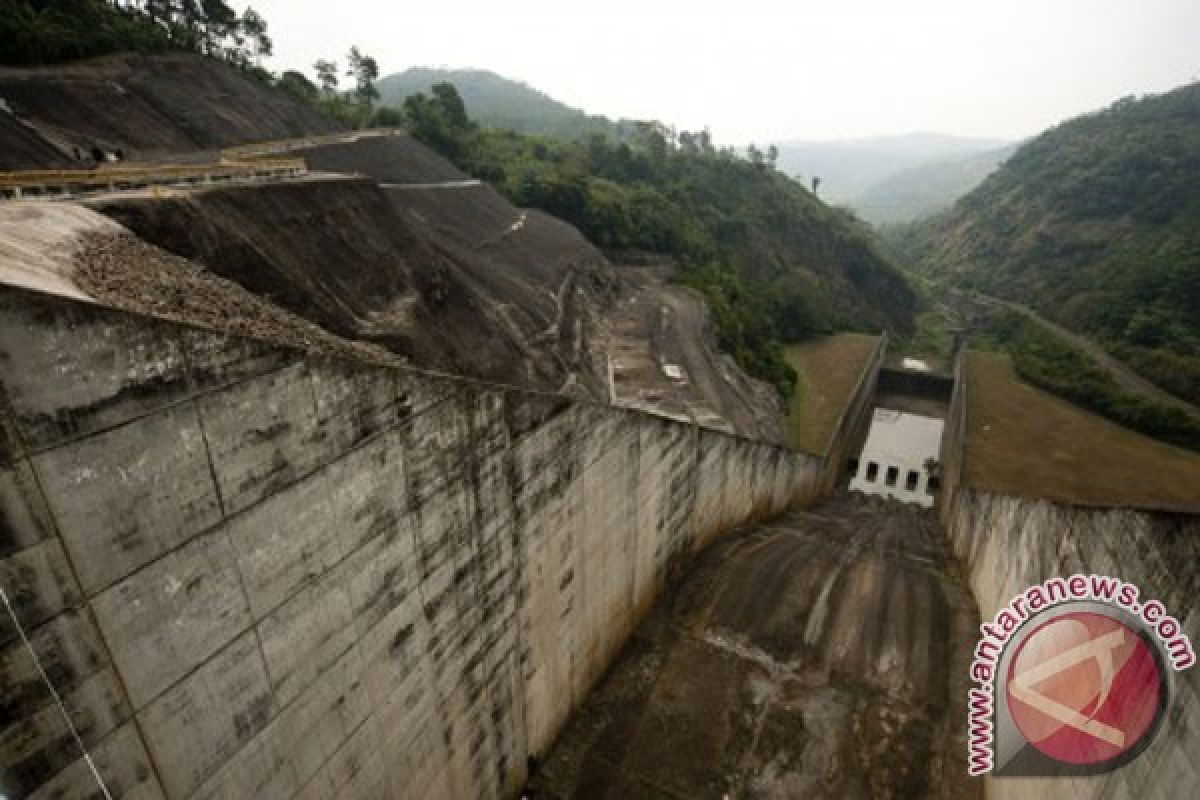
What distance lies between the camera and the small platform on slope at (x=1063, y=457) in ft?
124

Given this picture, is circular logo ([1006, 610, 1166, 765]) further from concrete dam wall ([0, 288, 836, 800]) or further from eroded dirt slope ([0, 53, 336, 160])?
eroded dirt slope ([0, 53, 336, 160])

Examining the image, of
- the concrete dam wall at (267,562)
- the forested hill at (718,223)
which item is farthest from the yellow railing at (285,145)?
the concrete dam wall at (267,562)

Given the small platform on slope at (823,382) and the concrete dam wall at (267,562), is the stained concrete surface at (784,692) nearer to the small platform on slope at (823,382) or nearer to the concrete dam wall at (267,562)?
the concrete dam wall at (267,562)

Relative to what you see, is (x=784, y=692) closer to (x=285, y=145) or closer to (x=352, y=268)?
(x=352, y=268)

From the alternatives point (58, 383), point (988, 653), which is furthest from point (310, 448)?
point (988, 653)

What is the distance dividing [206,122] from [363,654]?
46.8m

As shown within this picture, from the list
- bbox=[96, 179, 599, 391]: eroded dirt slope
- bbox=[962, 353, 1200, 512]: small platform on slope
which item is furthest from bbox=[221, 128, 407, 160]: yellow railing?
bbox=[962, 353, 1200, 512]: small platform on slope

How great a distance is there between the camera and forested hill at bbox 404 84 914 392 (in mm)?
61781

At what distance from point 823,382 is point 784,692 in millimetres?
43881

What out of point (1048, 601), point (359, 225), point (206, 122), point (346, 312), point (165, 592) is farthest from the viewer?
point (206, 122)

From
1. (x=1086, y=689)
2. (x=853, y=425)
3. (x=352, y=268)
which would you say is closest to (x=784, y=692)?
(x=1086, y=689)

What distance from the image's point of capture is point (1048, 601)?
12.4m

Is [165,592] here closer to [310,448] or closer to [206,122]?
[310,448]

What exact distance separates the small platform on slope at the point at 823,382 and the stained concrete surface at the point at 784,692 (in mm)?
22436
